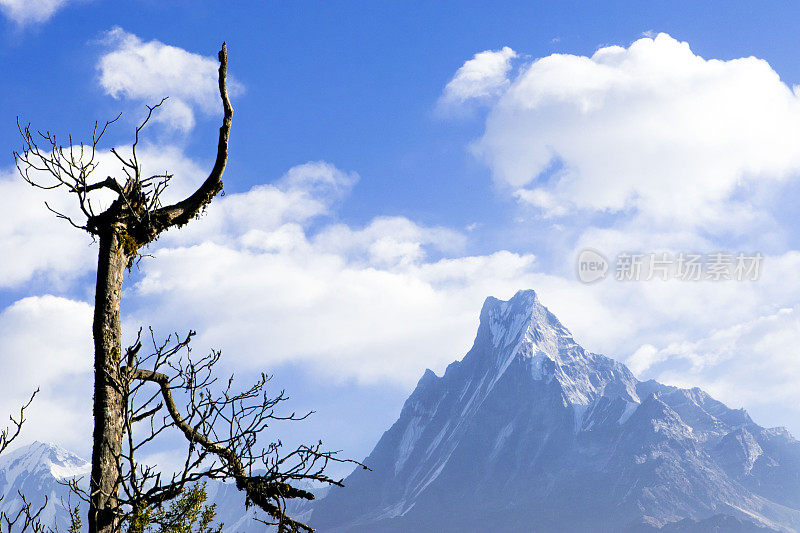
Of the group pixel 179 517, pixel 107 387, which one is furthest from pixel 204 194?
pixel 179 517

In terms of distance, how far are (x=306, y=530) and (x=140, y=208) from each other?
417 cm

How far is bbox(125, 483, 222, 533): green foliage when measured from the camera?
7402 millimetres

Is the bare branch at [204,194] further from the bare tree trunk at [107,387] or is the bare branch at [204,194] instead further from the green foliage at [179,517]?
the green foliage at [179,517]

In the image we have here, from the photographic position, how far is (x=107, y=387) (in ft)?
23.9

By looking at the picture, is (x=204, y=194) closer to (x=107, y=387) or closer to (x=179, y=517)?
(x=107, y=387)

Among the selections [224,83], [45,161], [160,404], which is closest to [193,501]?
[160,404]

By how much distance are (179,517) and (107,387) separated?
6.90 ft

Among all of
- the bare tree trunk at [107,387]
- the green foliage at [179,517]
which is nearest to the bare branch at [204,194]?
the bare tree trunk at [107,387]

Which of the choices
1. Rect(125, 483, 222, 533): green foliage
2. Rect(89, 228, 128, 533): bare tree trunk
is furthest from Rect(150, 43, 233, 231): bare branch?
Rect(125, 483, 222, 533): green foliage

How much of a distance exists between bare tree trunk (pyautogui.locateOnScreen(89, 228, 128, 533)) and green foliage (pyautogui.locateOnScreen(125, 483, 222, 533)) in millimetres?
372

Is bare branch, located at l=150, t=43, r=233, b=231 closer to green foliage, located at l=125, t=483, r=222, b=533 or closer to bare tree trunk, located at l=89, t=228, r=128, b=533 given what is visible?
bare tree trunk, located at l=89, t=228, r=128, b=533

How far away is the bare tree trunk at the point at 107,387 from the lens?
689cm

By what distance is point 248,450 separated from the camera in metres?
7.71

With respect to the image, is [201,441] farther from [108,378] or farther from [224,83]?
[224,83]
